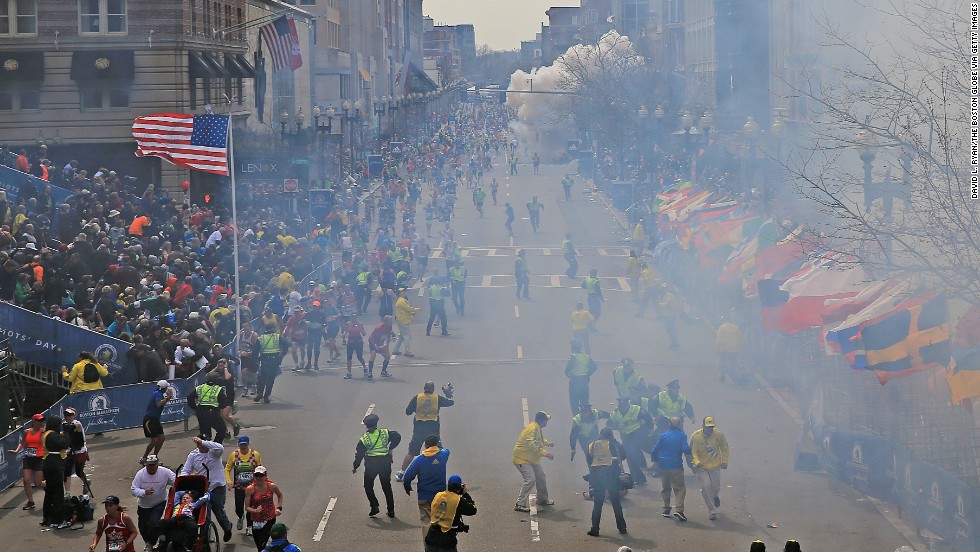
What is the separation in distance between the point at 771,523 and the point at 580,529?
218 centimetres

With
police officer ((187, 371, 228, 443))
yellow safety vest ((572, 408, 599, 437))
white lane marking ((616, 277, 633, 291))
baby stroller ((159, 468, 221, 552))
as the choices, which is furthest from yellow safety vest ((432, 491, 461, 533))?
white lane marking ((616, 277, 633, 291))

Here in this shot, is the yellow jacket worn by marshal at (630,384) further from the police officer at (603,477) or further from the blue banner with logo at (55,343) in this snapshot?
the blue banner with logo at (55,343)

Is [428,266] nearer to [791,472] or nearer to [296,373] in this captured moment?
[296,373]

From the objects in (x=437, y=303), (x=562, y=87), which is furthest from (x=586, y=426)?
(x=562, y=87)

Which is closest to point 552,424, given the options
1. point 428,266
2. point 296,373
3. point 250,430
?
point 250,430

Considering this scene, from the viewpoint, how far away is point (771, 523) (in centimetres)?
1552

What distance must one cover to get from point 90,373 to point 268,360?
3.68m

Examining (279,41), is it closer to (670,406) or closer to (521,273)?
(521,273)

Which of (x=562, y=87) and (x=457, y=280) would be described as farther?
(x=562, y=87)

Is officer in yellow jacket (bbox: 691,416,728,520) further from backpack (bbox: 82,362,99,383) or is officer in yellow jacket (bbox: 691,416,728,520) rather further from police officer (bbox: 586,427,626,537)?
backpack (bbox: 82,362,99,383)

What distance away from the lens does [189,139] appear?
82.5ft

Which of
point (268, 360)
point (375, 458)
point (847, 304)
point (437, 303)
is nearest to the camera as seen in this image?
point (375, 458)

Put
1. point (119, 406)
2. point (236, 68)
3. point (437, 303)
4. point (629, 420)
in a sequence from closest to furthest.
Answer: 1. point (629, 420)
2. point (119, 406)
3. point (437, 303)
4. point (236, 68)

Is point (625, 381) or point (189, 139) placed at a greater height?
point (189, 139)
